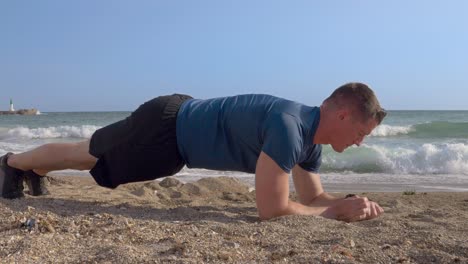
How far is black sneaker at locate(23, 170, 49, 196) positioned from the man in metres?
0.27

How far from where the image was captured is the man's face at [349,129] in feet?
9.47

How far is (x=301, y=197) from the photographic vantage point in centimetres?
363

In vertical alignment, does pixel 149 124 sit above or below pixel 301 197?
above

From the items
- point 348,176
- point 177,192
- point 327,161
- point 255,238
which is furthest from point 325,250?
point 327,161

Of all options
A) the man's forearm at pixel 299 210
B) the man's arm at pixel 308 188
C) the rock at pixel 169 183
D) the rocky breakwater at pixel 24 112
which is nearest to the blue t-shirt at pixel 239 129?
the man's forearm at pixel 299 210

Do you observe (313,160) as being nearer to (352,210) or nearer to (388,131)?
(352,210)

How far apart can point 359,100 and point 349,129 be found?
0.55 ft

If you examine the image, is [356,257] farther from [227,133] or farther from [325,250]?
[227,133]

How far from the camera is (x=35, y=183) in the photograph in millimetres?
3818

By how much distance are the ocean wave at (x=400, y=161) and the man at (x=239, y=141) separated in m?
5.55

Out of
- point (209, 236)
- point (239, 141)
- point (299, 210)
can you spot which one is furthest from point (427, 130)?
point (209, 236)

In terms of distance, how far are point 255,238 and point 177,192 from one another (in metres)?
2.23

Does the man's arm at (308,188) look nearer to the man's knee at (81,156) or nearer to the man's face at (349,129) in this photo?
the man's face at (349,129)

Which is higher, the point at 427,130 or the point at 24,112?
the point at 427,130
